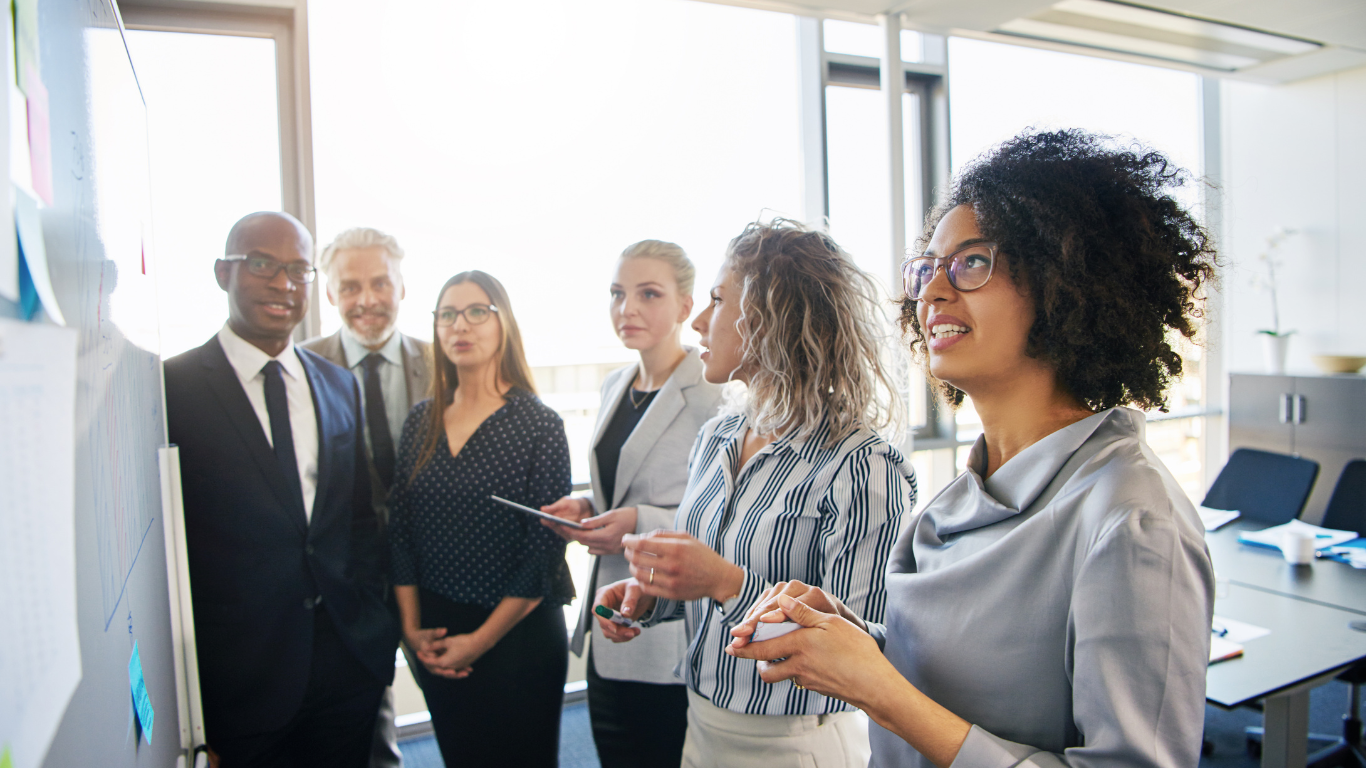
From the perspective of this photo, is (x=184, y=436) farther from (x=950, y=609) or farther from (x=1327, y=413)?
(x=1327, y=413)

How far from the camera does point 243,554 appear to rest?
5.26 feet

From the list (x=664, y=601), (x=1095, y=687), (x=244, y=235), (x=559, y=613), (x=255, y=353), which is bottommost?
(x=559, y=613)

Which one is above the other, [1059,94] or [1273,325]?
[1059,94]

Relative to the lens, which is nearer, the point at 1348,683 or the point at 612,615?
the point at 612,615

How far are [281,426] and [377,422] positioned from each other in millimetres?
681

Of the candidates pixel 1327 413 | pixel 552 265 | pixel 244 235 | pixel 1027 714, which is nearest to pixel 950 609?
pixel 1027 714

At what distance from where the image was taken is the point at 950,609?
39.3 inches

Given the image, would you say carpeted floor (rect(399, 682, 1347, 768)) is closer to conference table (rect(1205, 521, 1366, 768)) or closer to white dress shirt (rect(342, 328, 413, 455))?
conference table (rect(1205, 521, 1366, 768))

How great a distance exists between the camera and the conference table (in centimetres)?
188

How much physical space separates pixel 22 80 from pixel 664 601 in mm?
1406

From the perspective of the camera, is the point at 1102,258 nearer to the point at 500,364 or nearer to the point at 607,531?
the point at 607,531

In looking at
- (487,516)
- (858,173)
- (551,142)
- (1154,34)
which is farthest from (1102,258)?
(1154,34)

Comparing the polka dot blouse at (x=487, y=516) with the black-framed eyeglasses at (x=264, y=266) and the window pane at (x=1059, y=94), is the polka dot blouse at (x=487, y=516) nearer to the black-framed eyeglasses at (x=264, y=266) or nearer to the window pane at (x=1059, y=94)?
the black-framed eyeglasses at (x=264, y=266)

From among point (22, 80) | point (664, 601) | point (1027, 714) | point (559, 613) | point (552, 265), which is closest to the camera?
point (22, 80)
